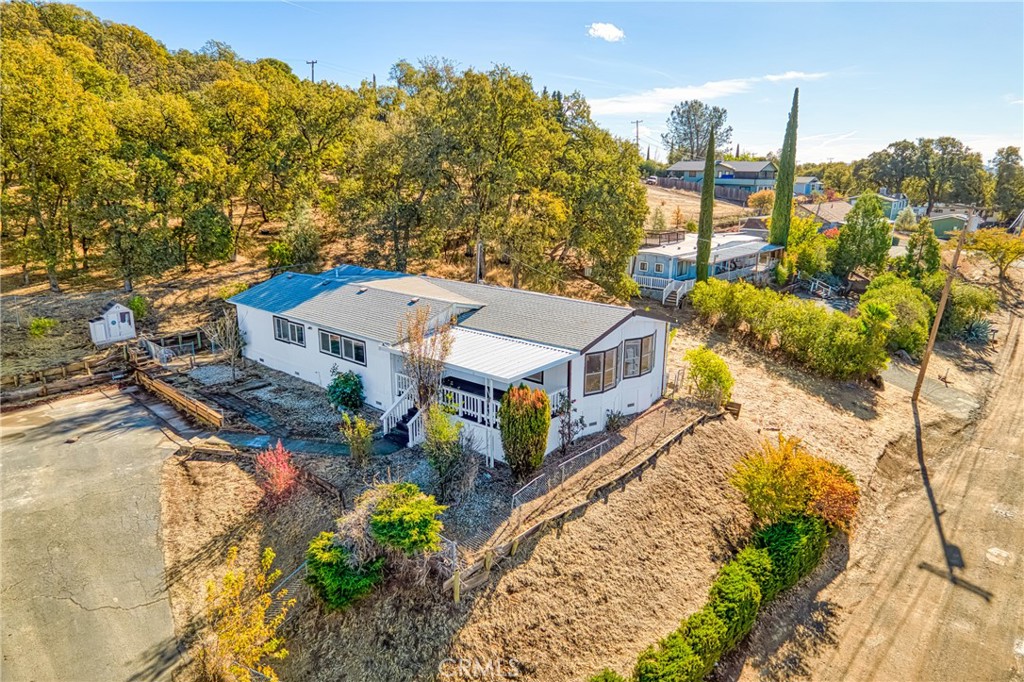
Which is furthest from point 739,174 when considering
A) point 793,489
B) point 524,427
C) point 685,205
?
point 524,427

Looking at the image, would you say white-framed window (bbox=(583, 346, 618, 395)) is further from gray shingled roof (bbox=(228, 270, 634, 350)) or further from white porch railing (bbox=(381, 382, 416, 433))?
white porch railing (bbox=(381, 382, 416, 433))

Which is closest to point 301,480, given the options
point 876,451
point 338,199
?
point 876,451

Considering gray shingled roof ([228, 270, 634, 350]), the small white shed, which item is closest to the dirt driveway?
gray shingled roof ([228, 270, 634, 350])

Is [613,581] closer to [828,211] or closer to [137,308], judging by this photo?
[137,308]

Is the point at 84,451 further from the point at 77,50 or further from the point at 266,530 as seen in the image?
the point at 77,50

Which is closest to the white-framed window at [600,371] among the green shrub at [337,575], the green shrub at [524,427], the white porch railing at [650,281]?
the green shrub at [524,427]
